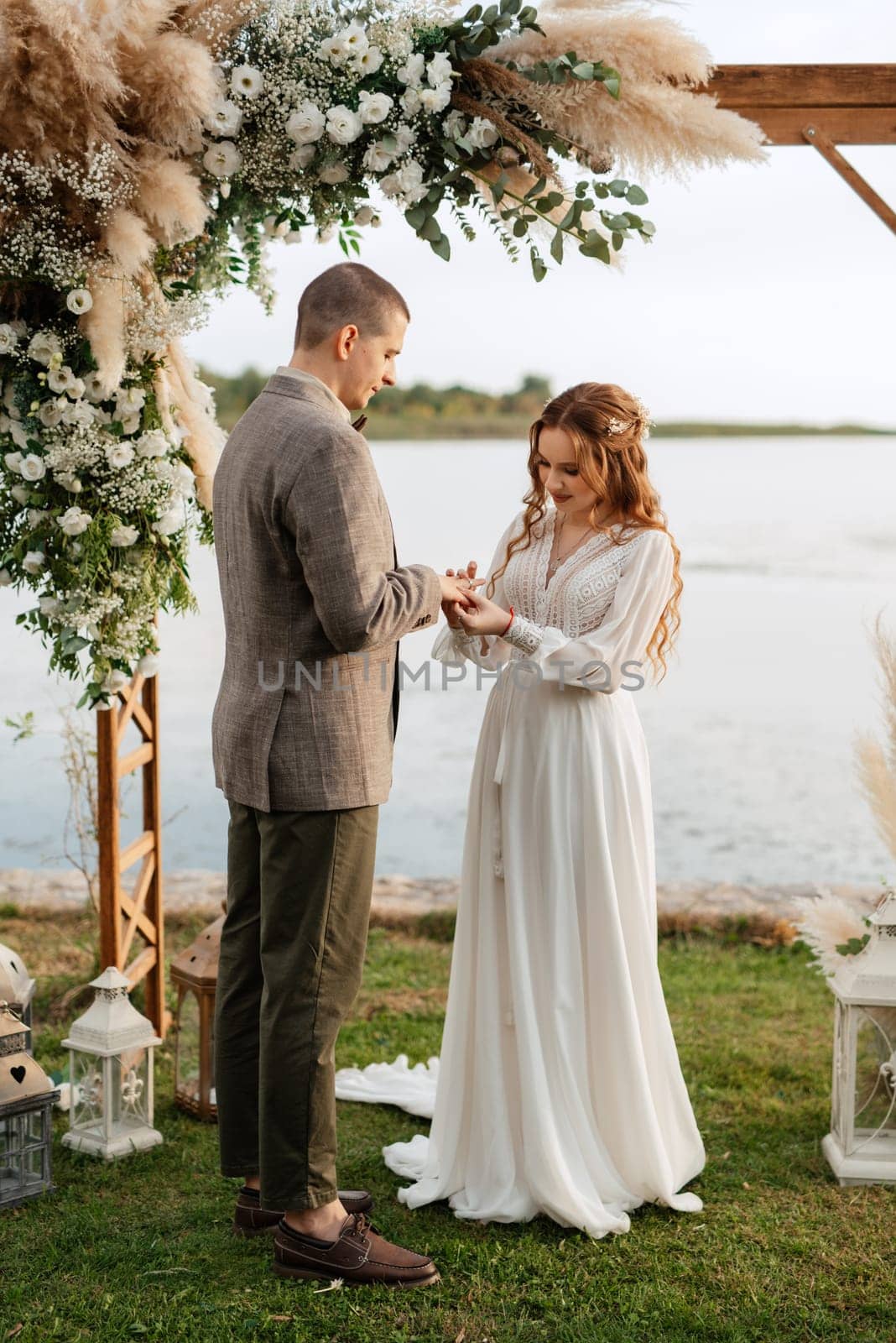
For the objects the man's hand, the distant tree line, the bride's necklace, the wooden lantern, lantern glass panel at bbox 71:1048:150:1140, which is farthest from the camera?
the distant tree line

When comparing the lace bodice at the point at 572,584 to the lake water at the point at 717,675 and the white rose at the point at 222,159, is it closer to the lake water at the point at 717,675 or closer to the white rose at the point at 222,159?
the white rose at the point at 222,159

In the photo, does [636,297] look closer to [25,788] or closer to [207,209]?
[25,788]

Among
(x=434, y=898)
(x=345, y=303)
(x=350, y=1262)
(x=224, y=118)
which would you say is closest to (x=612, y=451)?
(x=345, y=303)

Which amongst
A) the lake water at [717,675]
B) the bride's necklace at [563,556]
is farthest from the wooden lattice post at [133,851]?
the lake water at [717,675]

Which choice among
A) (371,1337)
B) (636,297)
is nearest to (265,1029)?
(371,1337)

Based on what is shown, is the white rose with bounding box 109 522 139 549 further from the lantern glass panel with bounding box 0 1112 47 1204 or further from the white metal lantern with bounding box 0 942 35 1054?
the lantern glass panel with bounding box 0 1112 47 1204

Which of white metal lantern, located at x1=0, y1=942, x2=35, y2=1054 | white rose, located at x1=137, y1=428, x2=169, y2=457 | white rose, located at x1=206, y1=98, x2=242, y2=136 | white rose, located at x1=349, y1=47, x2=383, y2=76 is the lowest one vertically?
white metal lantern, located at x1=0, y1=942, x2=35, y2=1054

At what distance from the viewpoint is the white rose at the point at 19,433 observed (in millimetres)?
3260

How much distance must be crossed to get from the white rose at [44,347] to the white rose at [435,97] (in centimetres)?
105

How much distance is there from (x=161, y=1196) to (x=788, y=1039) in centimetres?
218

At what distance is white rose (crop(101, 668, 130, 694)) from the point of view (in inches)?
136

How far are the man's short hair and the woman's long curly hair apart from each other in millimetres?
550

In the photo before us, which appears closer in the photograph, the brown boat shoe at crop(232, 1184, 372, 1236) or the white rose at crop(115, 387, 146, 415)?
the brown boat shoe at crop(232, 1184, 372, 1236)

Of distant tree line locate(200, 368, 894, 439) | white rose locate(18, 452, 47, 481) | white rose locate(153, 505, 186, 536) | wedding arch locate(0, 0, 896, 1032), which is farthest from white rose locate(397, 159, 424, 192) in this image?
distant tree line locate(200, 368, 894, 439)
